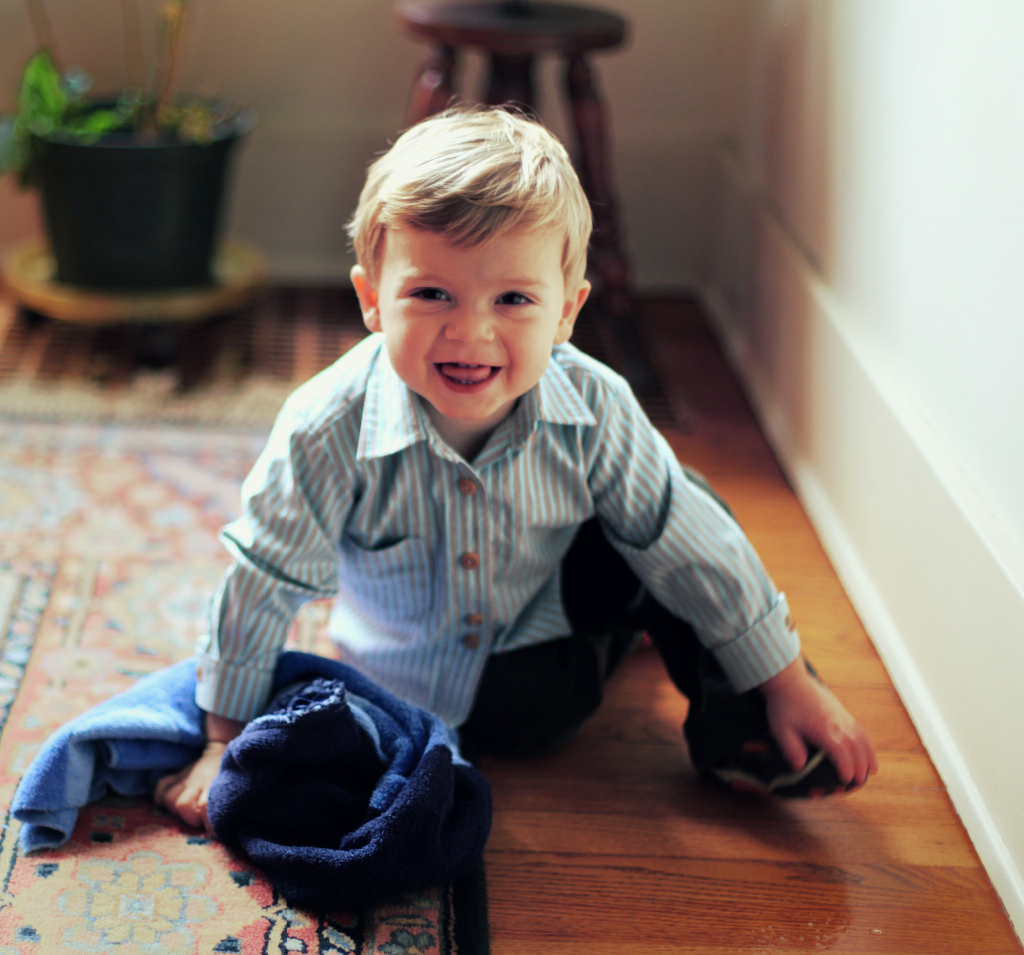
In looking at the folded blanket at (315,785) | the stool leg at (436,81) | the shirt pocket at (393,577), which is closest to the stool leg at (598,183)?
the stool leg at (436,81)

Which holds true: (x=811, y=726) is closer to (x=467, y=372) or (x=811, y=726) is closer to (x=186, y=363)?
(x=467, y=372)

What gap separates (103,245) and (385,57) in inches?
24.8

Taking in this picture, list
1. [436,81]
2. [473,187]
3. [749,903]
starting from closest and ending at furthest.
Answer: [473,187], [749,903], [436,81]

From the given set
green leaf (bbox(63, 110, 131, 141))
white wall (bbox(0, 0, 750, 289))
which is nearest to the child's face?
green leaf (bbox(63, 110, 131, 141))

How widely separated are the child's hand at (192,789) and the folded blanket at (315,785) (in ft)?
0.05

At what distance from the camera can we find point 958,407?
1056 mm

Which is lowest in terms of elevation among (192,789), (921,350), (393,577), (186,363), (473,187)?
(186,363)

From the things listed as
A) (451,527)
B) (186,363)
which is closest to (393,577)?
(451,527)

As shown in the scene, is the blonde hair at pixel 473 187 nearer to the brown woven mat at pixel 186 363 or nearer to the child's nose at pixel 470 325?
the child's nose at pixel 470 325

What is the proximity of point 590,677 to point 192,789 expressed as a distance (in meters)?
0.36

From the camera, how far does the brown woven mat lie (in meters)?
1.57

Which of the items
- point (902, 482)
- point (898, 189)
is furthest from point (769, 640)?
point (898, 189)

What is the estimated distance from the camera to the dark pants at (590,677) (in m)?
0.95

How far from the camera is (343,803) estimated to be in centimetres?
85
